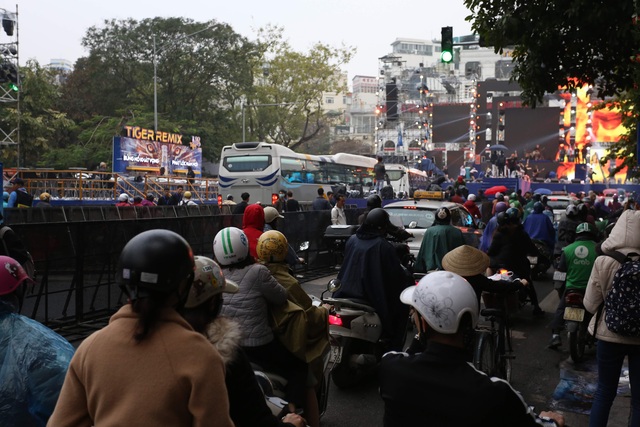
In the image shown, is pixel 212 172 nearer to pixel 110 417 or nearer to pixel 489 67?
pixel 110 417

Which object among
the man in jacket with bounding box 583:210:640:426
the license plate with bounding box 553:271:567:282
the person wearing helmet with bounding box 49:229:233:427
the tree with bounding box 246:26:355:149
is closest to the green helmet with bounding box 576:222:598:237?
the license plate with bounding box 553:271:567:282

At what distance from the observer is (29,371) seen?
343 cm

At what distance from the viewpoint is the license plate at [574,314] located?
27.2 feet

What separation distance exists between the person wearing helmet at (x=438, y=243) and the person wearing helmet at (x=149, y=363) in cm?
715

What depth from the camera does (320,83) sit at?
186 ft

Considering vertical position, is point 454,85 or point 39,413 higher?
point 454,85

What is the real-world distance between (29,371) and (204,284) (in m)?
1.12

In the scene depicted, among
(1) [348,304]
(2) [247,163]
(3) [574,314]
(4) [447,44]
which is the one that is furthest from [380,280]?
(2) [247,163]

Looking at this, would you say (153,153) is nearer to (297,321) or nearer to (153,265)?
(297,321)

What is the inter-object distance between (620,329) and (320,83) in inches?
2075

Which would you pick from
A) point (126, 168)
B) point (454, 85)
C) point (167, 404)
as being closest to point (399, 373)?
point (167, 404)

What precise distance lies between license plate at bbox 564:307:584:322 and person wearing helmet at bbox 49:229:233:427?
265 inches

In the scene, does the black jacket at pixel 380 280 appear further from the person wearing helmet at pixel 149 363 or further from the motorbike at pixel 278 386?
the person wearing helmet at pixel 149 363

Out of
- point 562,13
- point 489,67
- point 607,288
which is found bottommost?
point 607,288
